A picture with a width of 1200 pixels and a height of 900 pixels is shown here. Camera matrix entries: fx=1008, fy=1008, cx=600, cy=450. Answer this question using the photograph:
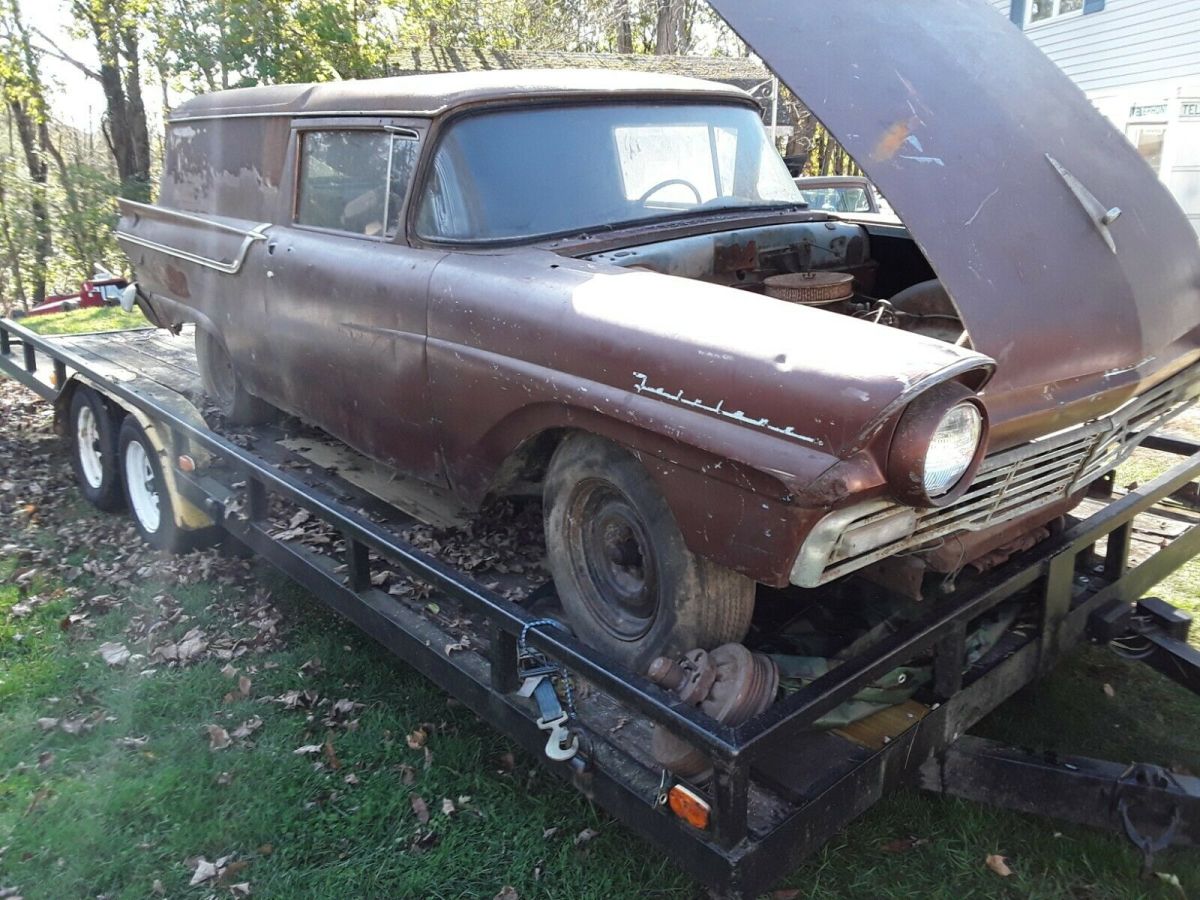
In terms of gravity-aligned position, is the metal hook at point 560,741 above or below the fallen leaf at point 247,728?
above

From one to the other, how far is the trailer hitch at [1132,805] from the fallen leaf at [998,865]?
1.16 feet

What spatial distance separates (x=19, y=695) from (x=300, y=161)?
2.38m

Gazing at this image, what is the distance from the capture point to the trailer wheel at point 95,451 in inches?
201

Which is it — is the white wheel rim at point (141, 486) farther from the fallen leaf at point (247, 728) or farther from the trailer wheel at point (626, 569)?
the trailer wheel at point (626, 569)

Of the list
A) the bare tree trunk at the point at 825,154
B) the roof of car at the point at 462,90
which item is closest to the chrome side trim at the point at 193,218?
the roof of car at the point at 462,90

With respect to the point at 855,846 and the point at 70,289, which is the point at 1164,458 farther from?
the point at 70,289

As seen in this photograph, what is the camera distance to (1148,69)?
13.8m

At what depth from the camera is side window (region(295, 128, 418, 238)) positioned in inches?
144

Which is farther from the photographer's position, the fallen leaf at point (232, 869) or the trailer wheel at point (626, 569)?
the fallen leaf at point (232, 869)

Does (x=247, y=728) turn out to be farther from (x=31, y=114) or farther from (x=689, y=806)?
(x=31, y=114)

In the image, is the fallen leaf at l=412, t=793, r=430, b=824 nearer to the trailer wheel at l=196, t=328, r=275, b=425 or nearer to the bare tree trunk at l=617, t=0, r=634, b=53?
the trailer wheel at l=196, t=328, r=275, b=425

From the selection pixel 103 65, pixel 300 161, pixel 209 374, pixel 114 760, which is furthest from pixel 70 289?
pixel 114 760

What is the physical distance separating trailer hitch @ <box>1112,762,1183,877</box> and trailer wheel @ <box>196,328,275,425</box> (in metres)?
3.89

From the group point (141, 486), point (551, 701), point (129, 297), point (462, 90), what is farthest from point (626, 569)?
point (129, 297)
